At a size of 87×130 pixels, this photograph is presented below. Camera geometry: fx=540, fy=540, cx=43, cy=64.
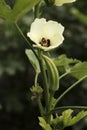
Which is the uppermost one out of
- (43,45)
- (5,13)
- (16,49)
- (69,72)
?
(5,13)

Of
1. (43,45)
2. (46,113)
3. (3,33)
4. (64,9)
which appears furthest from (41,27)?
(64,9)

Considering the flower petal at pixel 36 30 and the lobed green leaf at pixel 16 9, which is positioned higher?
the lobed green leaf at pixel 16 9

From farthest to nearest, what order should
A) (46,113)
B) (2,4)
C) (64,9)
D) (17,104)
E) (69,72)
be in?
(64,9), (17,104), (69,72), (46,113), (2,4)

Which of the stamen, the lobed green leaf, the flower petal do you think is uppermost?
the lobed green leaf

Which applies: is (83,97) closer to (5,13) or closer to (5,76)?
(5,76)

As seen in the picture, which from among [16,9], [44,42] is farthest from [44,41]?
[16,9]

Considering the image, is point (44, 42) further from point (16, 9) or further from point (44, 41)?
point (16, 9)

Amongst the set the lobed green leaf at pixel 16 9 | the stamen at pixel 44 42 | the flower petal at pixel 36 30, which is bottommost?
the stamen at pixel 44 42

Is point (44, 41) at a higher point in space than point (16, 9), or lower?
lower
